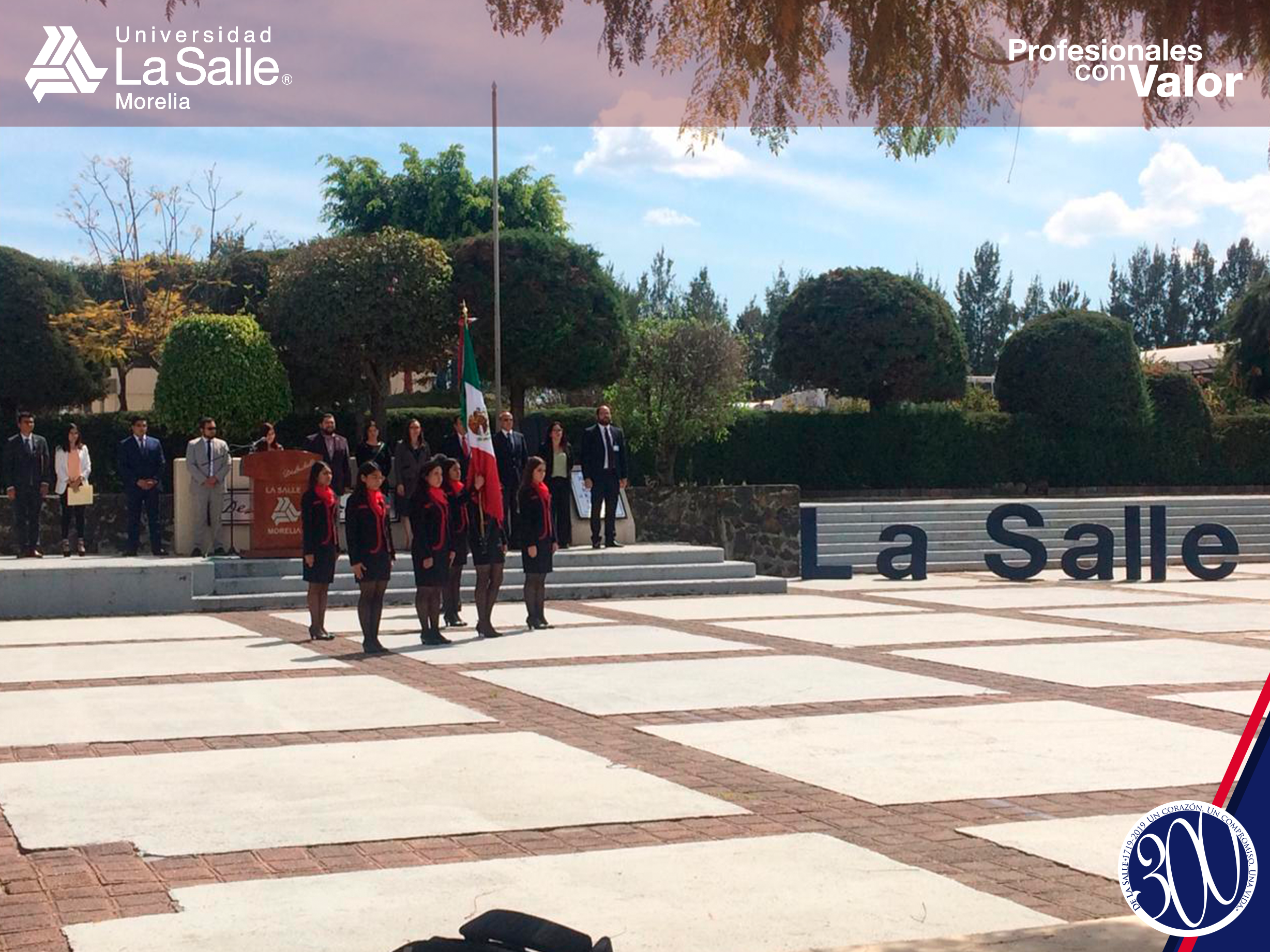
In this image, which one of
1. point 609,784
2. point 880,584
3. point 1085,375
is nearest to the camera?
point 609,784

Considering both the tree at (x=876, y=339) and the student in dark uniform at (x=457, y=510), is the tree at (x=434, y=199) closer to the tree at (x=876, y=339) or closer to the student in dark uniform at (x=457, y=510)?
the tree at (x=876, y=339)

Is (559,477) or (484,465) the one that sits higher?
(484,465)

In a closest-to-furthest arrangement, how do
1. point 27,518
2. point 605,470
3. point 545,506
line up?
point 545,506
point 27,518
point 605,470

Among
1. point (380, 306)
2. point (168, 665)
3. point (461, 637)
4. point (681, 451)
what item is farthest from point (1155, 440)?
point (168, 665)

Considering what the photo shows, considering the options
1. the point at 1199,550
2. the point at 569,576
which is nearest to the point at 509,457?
the point at 569,576

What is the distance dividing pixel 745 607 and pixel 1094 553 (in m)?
7.03

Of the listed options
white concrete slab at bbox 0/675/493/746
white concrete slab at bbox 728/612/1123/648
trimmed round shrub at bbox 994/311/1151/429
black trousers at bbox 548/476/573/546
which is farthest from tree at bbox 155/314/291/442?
trimmed round shrub at bbox 994/311/1151/429

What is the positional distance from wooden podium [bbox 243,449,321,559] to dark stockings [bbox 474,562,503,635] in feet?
16.6

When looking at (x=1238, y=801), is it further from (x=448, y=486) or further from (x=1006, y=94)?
(x=448, y=486)

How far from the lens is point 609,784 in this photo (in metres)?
7.81

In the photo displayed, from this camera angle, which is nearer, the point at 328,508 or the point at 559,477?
the point at 328,508

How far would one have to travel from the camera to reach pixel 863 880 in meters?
5.96

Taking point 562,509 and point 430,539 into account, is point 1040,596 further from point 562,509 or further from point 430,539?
point 430,539

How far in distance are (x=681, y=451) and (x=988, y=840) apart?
2678 centimetres
